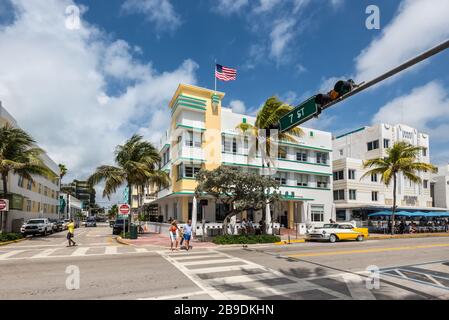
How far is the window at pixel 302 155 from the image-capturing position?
37.7 metres

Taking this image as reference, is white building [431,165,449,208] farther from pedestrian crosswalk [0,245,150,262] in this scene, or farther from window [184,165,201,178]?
pedestrian crosswalk [0,245,150,262]

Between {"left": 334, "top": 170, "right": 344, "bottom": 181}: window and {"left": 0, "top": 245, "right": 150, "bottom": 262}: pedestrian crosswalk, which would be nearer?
{"left": 0, "top": 245, "right": 150, "bottom": 262}: pedestrian crosswalk

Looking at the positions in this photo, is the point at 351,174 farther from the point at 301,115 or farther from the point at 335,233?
the point at 301,115

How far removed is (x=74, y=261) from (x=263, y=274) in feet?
27.0

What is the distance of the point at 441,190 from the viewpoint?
5338cm

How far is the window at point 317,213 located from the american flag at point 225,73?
17.3 meters

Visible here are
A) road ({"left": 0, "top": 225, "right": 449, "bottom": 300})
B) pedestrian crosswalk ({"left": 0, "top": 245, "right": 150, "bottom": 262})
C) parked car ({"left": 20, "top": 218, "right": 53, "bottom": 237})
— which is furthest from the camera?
parked car ({"left": 20, "top": 218, "right": 53, "bottom": 237})

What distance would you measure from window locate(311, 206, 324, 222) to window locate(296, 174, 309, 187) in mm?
2883

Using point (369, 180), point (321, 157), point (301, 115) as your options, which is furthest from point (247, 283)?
point (369, 180)

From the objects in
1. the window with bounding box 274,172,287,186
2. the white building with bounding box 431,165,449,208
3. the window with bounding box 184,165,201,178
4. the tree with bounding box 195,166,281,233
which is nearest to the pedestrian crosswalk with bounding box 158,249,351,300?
the tree with bounding box 195,166,281,233

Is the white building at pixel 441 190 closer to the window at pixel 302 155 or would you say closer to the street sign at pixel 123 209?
the window at pixel 302 155

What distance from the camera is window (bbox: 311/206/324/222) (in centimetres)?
3769

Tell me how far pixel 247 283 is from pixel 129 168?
20767mm
